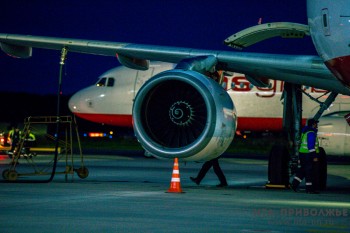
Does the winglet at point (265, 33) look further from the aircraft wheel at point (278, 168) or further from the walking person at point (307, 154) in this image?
the aircraft wheel at point (278, 168)

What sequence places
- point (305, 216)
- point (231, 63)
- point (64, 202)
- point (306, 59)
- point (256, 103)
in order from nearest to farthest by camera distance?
point (305, 216) < point (64, 202) < point (306, 59) < point (231, 63) < point (256, 103)

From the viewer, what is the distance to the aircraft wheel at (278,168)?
18.2 meters

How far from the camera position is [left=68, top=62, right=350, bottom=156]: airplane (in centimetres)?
3231

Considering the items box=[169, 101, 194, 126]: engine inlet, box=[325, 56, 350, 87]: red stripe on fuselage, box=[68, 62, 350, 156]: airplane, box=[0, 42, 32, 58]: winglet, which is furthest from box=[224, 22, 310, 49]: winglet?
box=[68, 62, 350, 156]: airplane

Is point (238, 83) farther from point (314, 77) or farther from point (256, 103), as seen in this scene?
point (314, 77)

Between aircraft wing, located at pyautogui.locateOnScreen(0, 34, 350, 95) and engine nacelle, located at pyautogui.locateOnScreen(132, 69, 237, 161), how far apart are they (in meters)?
1.10

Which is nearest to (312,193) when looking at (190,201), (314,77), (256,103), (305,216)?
(314,77)

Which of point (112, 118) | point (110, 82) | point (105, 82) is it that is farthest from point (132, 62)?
point (112, 118)

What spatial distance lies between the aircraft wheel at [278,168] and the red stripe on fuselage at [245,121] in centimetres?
1432

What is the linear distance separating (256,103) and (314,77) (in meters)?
17.9

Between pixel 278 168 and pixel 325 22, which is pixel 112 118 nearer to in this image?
pixel 278 168

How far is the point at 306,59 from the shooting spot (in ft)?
50.2

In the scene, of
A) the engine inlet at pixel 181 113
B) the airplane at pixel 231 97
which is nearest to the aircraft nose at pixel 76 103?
the airplane at pixel 231 97

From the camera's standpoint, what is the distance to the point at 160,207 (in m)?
13.0
